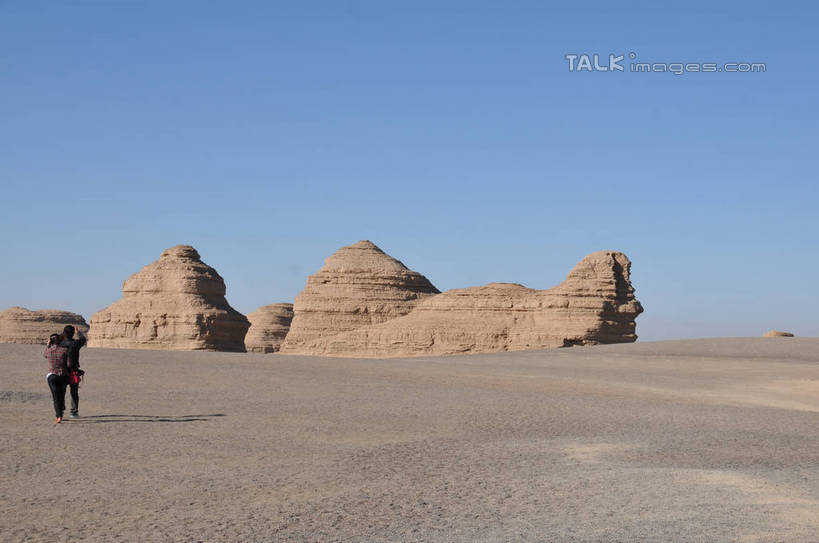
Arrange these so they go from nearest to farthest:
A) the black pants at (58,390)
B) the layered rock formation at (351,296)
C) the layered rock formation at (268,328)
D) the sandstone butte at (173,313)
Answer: the black pants at (58,390), the sandstone butte at (173,313), the layered rock formation at (351,296), the layered rock formation at (268,328)

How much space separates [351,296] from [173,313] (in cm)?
1500

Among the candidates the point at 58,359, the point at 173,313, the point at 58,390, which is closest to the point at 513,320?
the point at 173,313

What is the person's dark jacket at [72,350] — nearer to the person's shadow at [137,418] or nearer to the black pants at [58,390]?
the black pants at [58,390]

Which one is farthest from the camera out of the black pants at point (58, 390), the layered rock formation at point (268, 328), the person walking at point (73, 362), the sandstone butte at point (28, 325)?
the layered rock formation at point (268, 328)

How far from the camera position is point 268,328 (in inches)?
4220

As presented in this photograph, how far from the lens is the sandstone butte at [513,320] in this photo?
52125 millimetres

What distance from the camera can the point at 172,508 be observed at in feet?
25.2

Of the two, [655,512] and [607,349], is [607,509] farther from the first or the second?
[607,349]

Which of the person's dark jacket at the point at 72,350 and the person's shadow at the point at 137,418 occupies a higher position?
the person's dark jacket at the point at 72,350

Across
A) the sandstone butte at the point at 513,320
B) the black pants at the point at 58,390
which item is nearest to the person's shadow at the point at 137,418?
the black pants at the point at 58,390

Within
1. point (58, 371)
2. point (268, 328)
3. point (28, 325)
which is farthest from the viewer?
point (268, 328)

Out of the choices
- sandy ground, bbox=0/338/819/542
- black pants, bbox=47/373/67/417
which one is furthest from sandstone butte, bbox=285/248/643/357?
black pants, bbox=47/373/67/417

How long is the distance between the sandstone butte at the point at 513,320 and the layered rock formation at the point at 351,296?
2926mm

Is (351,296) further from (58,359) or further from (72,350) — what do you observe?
(58,359)
